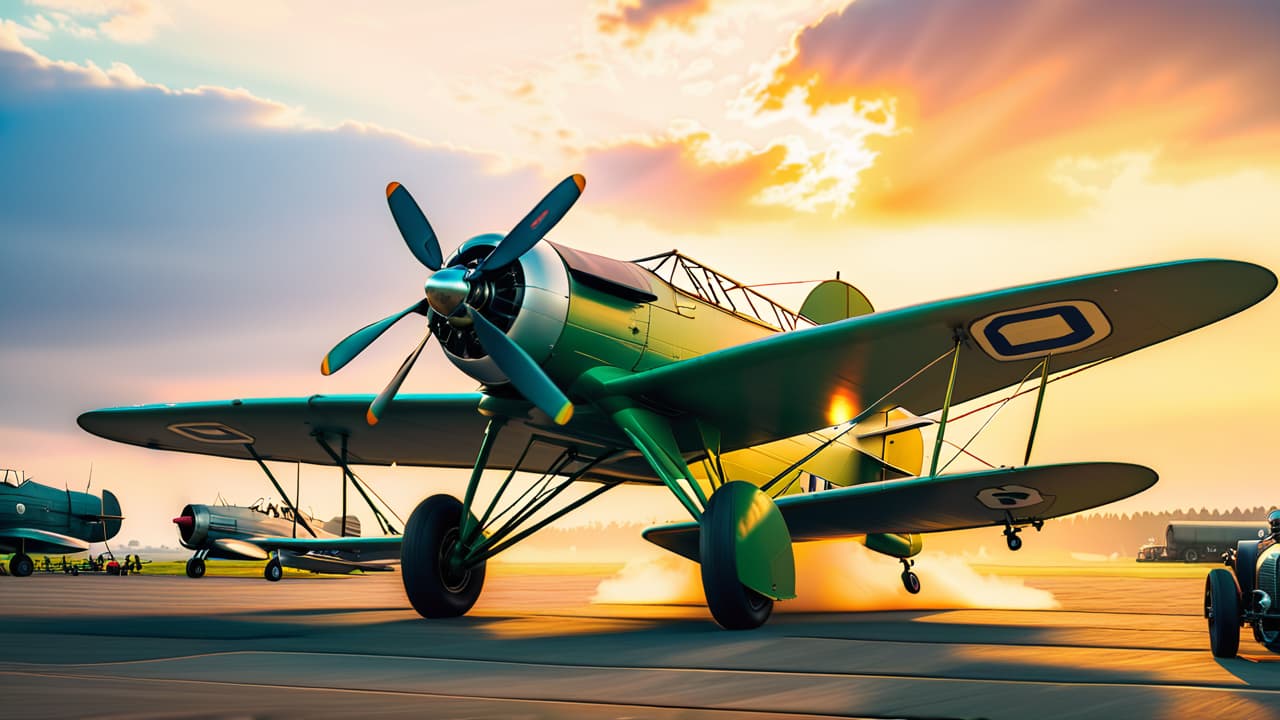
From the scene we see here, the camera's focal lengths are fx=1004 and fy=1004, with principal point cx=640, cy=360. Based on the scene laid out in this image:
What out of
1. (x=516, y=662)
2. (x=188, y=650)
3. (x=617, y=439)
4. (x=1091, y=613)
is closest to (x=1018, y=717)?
(x=516, y=662)

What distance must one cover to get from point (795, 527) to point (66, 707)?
9.36 metres

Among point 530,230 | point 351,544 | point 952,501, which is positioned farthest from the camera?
point 351,544

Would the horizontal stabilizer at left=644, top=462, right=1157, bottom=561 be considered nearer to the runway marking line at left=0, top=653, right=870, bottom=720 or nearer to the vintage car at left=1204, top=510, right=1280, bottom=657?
the vintage car at left=1204, top=510, right=1280, bottom=657

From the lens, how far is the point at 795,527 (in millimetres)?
12820

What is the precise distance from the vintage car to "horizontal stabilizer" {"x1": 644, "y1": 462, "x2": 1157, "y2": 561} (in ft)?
5.42

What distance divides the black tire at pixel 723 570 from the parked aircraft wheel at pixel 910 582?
771 centimetres

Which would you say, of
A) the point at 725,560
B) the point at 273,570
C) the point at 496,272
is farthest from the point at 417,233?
the point at 273,570

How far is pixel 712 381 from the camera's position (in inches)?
444

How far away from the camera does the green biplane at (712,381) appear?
985 centimetres

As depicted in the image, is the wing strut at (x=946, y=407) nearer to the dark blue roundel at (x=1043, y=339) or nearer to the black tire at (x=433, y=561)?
the dark blue roundel at (x=1043, y=339)

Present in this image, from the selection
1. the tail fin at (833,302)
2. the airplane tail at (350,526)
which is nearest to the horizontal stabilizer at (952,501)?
the tail fin at (833,302)

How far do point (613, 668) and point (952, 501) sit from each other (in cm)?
593

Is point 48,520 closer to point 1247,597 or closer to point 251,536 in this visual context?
point 251,536

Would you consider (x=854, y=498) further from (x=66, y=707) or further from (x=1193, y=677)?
(x=66, y=707)
